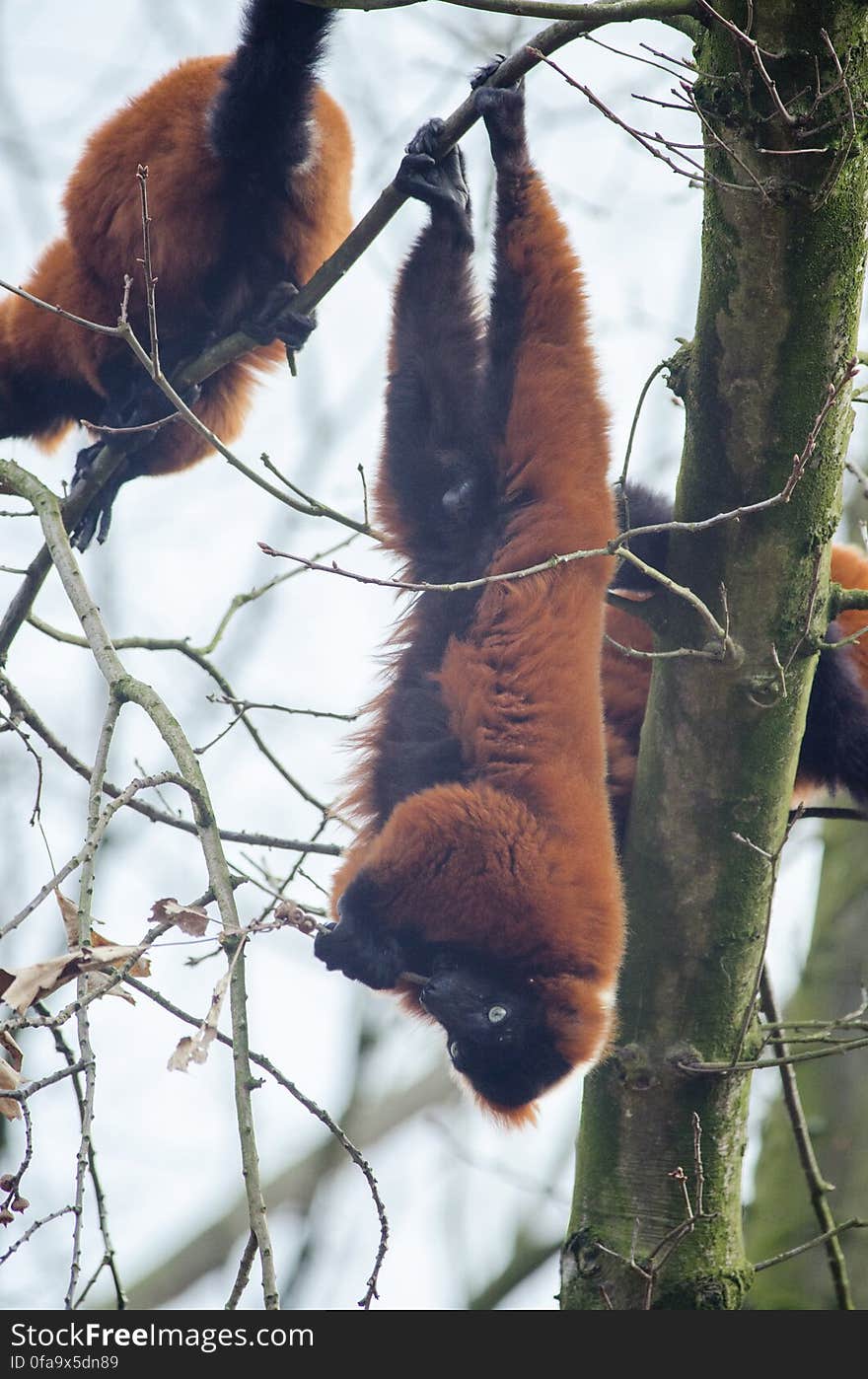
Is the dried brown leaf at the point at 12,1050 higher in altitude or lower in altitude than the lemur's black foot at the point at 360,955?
lower

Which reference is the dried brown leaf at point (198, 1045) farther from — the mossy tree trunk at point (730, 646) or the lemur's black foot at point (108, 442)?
the lemur's black foot at point (108, 442)

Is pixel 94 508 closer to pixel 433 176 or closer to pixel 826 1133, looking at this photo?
pixel 433 176

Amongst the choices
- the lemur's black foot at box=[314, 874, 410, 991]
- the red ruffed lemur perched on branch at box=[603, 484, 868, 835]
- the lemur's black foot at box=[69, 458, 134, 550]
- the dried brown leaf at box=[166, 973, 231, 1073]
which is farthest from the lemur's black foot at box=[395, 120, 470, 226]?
the dried brown leaf at box=[166, 973, 231, 1073]

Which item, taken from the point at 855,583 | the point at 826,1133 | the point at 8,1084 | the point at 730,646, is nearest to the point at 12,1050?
the point at 8,1084

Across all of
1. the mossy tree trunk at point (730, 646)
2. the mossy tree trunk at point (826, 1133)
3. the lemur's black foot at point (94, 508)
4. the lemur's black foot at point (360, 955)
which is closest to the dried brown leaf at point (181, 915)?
the lemur's black foot at point (360, 955)

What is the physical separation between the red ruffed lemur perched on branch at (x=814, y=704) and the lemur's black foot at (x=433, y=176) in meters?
1.16

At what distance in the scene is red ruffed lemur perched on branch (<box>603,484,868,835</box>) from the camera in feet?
15.7

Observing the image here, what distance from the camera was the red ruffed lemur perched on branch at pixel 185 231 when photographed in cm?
530

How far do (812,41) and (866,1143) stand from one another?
5586mm

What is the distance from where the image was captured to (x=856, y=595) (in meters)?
3.69

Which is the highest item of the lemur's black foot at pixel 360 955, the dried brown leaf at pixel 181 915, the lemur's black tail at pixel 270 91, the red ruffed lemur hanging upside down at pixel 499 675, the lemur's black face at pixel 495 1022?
the lemur's black tail at pixel 270 91

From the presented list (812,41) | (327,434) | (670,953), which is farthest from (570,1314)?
(327,434)

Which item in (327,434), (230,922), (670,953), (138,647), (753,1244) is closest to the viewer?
(230,922)

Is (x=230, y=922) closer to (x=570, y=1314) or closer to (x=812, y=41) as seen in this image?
(x=570, y=1314)
